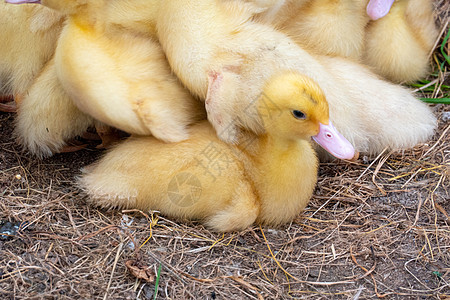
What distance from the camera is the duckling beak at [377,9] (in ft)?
9.93

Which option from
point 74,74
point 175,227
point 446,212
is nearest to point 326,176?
point 446,212

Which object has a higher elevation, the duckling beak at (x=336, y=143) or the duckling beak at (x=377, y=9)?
the duckling beak at (x=377, y=9)

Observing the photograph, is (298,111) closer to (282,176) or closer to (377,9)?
(282,176)

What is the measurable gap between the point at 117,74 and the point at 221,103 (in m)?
0.48

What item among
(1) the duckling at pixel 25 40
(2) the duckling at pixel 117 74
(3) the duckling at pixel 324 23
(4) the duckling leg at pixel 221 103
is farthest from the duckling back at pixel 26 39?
(3) the duckling at pixel 324 23

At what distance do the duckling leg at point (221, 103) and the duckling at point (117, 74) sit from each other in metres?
0.19

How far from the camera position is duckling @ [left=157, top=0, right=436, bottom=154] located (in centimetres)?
250

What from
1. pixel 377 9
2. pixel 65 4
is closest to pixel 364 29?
pixel 377 9

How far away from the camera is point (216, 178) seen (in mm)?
2559

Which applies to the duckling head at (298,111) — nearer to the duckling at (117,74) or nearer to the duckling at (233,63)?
the duckling at (233,63)

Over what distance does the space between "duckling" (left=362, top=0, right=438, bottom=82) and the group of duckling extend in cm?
43

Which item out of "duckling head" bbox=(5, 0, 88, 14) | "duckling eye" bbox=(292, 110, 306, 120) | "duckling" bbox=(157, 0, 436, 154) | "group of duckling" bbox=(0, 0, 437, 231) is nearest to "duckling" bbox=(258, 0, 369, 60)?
"group of duckling" bbox=(0, 0, 437, 231)

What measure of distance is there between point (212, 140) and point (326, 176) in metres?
0.73

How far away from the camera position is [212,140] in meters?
2.62
